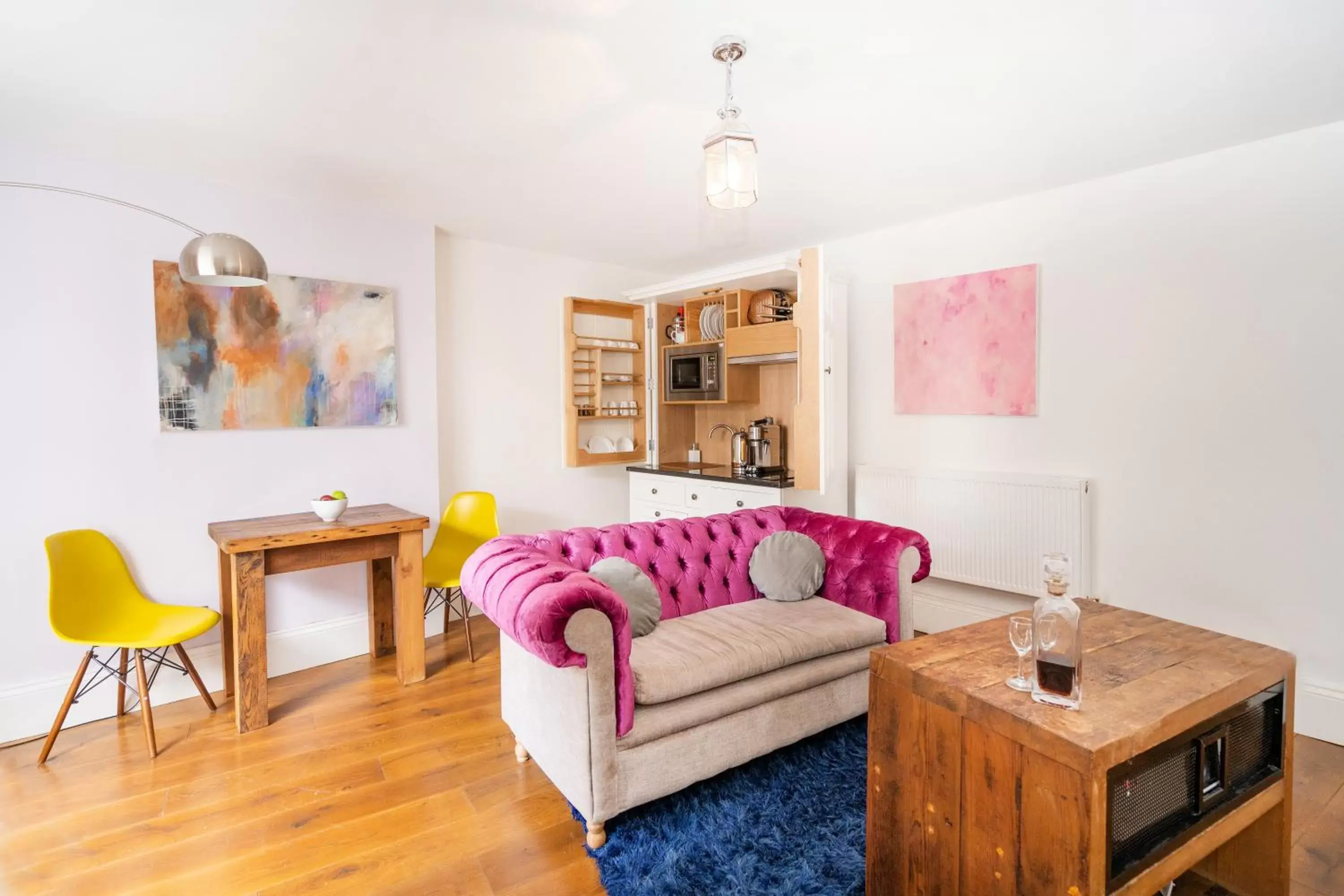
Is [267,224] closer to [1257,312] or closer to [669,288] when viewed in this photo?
[669,288]

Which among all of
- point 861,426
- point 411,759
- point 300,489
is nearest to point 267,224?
point 300,489

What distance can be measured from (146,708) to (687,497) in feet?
9.90

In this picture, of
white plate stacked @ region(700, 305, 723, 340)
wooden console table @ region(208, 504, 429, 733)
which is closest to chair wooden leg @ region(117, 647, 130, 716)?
wooden console table @ region(208, 504, 429, 733)

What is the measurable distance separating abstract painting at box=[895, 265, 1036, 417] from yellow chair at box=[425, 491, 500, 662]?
2643 millimetres

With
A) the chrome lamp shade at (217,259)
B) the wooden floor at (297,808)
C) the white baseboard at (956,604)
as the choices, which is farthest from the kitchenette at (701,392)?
the chrome lamp shade at (217,259)

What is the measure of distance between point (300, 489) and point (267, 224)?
1375 mm

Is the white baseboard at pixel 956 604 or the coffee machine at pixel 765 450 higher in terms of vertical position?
the coffee machine at pixel 765 450

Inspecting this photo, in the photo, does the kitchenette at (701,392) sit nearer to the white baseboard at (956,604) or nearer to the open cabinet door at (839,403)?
the open cabinet door at (839,403)

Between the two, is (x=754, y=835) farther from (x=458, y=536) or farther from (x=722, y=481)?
(x=458, y=536)

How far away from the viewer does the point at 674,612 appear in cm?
277

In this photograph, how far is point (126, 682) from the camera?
285 cm

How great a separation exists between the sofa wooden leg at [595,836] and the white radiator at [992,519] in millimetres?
2509

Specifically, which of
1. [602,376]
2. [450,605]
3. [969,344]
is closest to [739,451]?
[602,376]

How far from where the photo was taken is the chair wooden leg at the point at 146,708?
254cm
